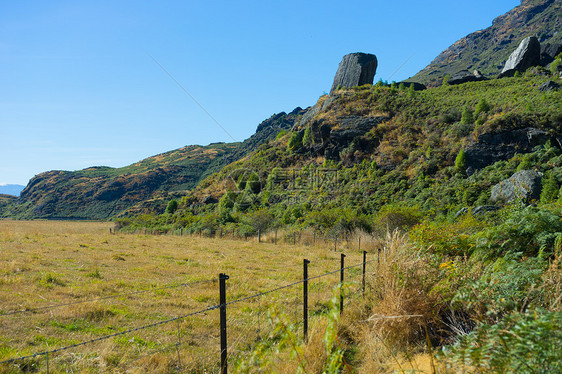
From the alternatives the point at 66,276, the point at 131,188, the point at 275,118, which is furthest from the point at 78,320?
the point at 275,118

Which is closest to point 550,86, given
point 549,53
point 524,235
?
point 549,53

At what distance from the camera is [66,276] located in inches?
411

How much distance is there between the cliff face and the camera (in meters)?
103

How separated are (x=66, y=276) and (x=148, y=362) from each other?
A: 744 centimetres

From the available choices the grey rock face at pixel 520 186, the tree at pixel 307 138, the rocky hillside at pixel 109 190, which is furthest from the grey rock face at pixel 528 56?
the rocky hillside at pixel 109 190

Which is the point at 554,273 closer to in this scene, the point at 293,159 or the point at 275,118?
the point at 293,159

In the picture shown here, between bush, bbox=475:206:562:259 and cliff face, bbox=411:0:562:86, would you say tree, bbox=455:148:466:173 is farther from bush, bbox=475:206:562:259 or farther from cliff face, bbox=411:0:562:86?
cliff face, bbox=411:0:562:86

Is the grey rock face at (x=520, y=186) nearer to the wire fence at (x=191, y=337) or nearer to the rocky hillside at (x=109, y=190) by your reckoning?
the wire fence at (x=191, y=337)

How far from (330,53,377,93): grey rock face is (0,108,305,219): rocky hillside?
1286 inches

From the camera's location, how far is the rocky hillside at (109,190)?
91.1 metres

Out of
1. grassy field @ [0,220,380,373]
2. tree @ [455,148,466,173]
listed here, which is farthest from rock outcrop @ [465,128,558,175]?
grassy field @ [0,220,380,373]

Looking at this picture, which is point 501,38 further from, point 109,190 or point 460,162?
point 109,190

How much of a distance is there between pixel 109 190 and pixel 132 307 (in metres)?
107

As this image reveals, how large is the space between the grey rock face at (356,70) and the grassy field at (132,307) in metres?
59.6
